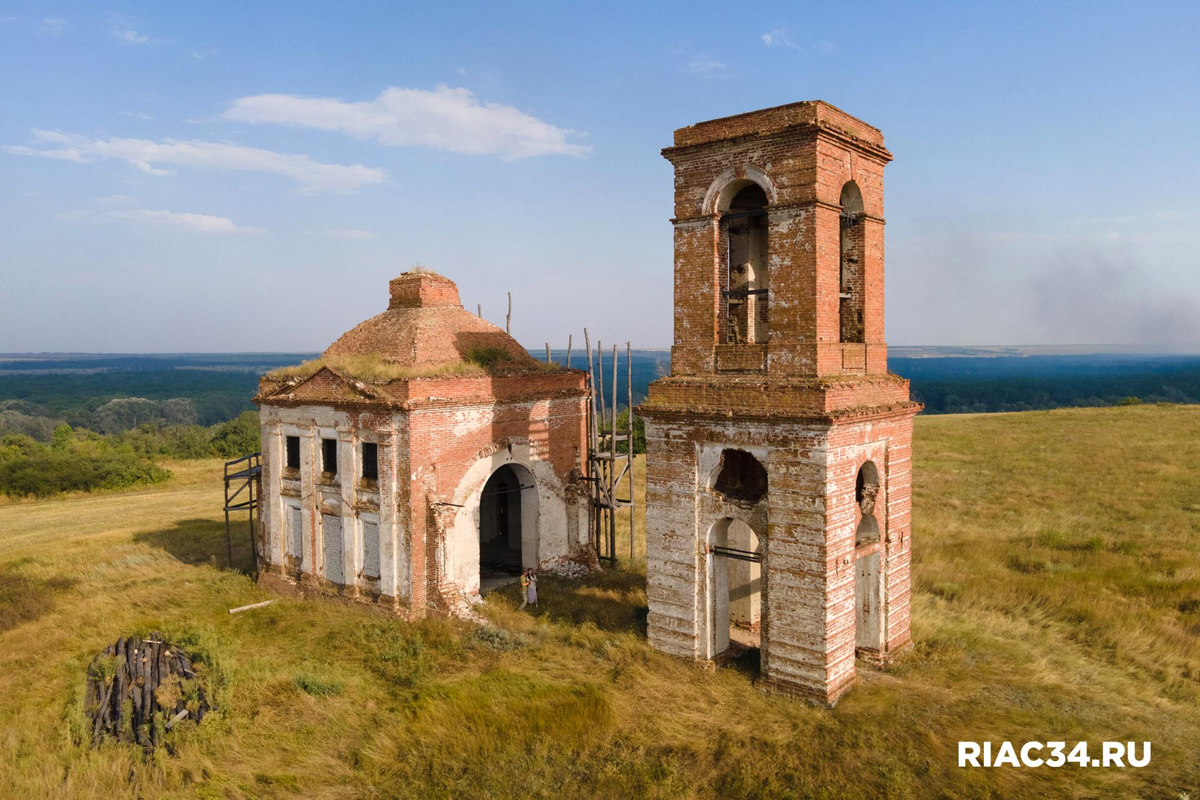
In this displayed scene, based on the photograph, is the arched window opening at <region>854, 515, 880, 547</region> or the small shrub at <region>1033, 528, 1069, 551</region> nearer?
the arched window opening at <region>854, 515, 880, 547</region>

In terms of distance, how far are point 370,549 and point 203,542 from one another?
10543mm

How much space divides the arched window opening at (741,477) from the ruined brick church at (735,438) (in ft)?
0.12

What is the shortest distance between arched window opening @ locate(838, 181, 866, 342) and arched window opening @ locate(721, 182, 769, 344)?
135cm

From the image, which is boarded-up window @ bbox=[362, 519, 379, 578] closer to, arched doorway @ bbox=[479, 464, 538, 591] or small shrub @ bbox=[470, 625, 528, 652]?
arched doorway @ bbox=[479, 464, 538, 591]

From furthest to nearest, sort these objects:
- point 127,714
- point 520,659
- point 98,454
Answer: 1. point 98,454
2. point 520,659
3. point 127,714

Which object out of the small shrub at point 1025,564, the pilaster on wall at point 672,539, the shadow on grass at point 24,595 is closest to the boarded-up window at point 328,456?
the shadow on grass at point 24,595

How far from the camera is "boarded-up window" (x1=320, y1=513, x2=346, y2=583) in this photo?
17359 millimetres

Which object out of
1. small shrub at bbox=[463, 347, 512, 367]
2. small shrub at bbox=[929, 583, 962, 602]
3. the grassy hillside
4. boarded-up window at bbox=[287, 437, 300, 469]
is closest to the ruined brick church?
small shrub at bbox=[463, 347, 512, 367]

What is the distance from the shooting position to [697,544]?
12.8 m

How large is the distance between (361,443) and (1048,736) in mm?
13323

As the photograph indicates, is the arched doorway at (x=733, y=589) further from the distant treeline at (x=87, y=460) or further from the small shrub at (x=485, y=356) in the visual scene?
the distant treeline at (x=87, y=460)

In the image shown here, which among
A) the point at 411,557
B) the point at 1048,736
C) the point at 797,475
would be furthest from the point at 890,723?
the point at 411,557

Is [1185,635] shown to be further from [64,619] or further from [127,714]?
[64,619]

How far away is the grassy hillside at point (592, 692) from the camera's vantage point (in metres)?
10.3
